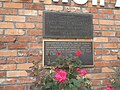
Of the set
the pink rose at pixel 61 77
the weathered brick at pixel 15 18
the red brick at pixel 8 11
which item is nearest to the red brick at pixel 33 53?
the weathered brick at pixel 15 18

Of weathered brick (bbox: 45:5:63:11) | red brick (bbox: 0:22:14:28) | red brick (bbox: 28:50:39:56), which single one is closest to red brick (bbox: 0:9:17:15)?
red brick (bbox: 0:22:14:28)

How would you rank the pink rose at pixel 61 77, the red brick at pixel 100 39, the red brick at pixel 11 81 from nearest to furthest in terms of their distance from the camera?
the pink rose at pixel 61 77 < the red brick at pixel 11 81 < the red brick at pixel 100 39

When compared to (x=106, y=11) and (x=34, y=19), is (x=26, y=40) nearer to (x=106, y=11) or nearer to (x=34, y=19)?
(x=34, y=19)

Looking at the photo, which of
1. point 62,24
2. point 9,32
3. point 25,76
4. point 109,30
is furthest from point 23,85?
point 109,30

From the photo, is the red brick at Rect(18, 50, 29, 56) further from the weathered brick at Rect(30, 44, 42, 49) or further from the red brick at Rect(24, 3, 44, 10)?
the red brick at Rect(24, 3, 44, 10)

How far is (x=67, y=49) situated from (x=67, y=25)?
0.35m

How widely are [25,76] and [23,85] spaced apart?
0.12 meters

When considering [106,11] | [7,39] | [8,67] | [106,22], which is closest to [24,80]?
[8,67]

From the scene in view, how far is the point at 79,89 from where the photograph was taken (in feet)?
9.01

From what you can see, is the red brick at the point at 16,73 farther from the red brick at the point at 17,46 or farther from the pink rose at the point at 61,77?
the pink rose at the point at 61,77

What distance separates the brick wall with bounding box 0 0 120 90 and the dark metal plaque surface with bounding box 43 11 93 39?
0.25 feet

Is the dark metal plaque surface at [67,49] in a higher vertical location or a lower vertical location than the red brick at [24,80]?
higher

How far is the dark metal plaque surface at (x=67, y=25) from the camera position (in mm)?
3475

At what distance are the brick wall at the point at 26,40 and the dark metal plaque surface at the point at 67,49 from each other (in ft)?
0.30
